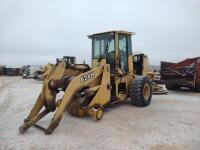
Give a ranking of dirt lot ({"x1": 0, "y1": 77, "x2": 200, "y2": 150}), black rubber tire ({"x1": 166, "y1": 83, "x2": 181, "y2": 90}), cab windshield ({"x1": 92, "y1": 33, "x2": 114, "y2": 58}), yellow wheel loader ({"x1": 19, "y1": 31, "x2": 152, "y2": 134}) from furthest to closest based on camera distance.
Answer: black rubber tire ({"x1": 166, "y1": 83, "x2": 181, "y2": 90}), cab windshield ({"x1": 92, "y1": 33, "x2": 114, "y2": 58}), yellow wheel loader ({"x1": 19, "y1": 31, "x2": 152, "y2": 134}), dirt lot ({"x1": 0, "y1": 77, "x2": 200, "y2": 150})

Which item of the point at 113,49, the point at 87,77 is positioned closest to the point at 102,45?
the point at 113,49

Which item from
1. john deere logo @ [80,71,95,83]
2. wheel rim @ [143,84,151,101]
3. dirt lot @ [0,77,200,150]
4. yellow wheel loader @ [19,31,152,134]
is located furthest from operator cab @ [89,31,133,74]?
dirt lot @ [0,77,200,150]

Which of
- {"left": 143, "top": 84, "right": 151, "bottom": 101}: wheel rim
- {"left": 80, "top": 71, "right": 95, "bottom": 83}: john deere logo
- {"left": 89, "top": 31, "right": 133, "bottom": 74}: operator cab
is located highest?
{"left": 89, "top": 31, "right": 133, "bottom": 74}: operator cab

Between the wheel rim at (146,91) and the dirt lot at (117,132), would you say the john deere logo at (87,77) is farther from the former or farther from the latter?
the wheel rim at (146,91)

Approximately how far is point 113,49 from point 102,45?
46 cm

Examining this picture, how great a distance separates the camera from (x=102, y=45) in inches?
322

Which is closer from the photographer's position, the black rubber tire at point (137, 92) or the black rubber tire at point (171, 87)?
the black rubber tire at point (137, 92)

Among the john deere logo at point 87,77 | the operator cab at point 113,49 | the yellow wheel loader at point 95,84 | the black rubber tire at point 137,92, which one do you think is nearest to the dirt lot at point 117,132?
the yellow wheel loader at point 95,84

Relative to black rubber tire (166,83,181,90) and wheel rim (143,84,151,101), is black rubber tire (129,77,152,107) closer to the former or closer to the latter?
wheel rim (143,84,151,101)

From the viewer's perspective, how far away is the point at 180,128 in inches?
230

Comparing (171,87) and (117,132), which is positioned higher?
(171,87)

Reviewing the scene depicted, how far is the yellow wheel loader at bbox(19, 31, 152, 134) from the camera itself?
19.8 feet

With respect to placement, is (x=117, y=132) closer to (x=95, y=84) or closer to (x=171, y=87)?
(x=95, y=84)

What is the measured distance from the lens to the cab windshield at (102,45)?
797 cm
